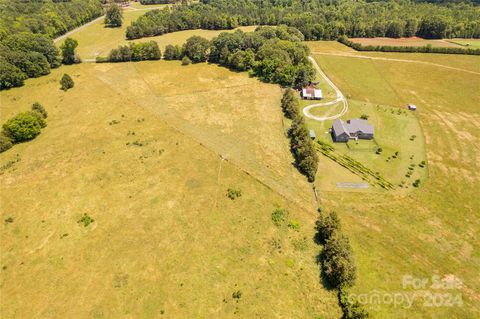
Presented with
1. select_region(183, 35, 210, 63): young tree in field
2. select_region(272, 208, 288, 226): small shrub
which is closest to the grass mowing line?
select_region(272, 208, 288, 226): small shrub

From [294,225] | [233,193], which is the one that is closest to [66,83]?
[233,193]

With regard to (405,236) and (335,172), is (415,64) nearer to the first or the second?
(335,172)

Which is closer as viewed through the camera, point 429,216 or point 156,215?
point 156,215

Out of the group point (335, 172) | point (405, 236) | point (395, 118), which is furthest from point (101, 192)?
point (395, 118)

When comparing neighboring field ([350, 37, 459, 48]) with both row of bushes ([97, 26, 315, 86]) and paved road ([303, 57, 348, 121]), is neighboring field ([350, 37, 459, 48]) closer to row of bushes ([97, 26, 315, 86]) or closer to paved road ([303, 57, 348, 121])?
row of bushes ([97, 26, 315, 86])

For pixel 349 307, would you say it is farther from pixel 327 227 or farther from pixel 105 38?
pixel 105 38

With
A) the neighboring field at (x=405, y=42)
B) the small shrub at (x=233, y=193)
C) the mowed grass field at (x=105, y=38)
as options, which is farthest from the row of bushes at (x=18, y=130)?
the neighboring field at (x=405, y=42)

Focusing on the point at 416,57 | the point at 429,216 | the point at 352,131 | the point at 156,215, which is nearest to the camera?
the point at 156,215
